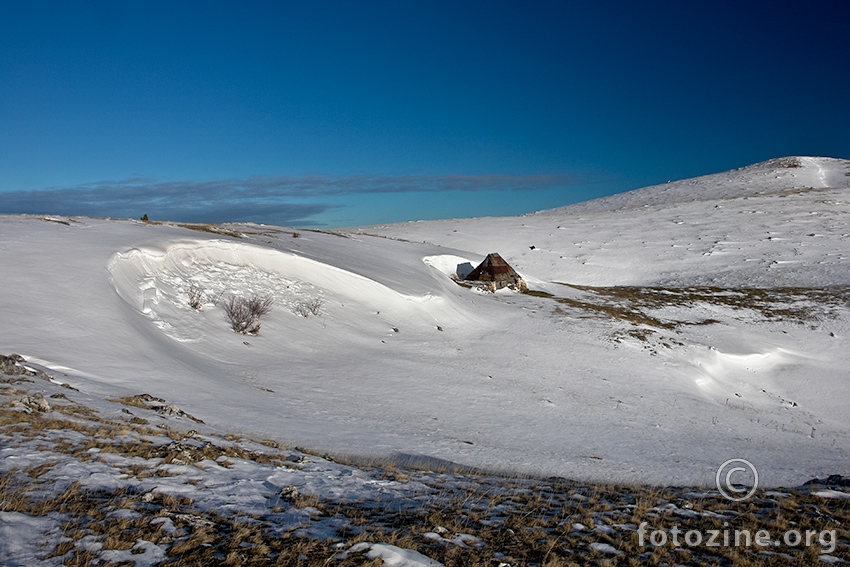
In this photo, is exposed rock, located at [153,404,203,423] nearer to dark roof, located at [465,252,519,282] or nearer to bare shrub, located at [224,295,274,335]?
bare shrub, located at [224,295,274,335]

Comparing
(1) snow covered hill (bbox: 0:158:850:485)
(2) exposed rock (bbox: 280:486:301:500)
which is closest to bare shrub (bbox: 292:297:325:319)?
(1) snow covered hill (bbox: 0:158:850:485)

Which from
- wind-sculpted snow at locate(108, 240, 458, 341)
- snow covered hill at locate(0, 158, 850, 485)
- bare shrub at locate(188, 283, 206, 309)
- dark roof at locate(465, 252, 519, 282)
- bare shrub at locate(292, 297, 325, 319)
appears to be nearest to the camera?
snow covered hill at locate(0, 158, 850, 485)

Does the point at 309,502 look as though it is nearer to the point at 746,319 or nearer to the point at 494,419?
the point at 494,419

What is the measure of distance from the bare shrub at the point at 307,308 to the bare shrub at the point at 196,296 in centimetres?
316

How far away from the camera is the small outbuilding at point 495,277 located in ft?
94.3

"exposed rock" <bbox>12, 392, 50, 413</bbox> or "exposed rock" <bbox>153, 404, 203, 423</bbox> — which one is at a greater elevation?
"exposed rock" <bbox>12, 392, 50, 413</bbox>

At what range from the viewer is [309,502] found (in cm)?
588

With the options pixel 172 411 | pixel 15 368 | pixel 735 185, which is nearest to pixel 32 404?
pixel 15 368

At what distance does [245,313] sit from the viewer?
15812mm

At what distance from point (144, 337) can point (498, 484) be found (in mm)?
9195

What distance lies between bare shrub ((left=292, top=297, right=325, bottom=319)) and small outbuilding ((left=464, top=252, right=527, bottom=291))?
1200cm

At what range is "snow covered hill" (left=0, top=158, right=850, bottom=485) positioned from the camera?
10.4m

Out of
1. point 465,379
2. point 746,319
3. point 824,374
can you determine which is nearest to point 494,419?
point 465,379

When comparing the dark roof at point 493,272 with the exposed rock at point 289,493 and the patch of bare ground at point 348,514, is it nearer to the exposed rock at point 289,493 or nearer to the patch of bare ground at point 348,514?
the patch of bare ground at point 348,514
